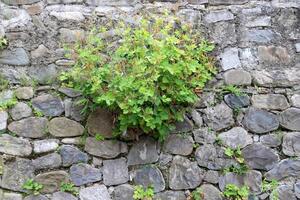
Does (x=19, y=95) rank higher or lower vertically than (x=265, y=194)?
higher

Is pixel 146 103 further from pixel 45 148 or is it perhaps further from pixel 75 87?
pixel 45 148

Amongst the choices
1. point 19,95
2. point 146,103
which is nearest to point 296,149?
point 146,103

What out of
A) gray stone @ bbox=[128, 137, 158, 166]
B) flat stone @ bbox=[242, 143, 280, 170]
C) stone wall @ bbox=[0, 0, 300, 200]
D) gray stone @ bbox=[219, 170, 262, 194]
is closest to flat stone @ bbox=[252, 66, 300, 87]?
stone wall @ bbox=[0, 0, 300, 200]

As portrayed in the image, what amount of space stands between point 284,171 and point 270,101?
1.62ft

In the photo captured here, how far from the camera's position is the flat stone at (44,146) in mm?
2939

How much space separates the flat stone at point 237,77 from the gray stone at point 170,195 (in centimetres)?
86

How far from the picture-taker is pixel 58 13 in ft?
10.8

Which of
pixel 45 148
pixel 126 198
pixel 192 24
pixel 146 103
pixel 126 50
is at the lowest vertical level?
pixel 126 198

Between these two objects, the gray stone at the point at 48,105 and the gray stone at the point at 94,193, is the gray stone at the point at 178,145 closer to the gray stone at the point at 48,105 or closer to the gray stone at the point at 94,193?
the gray stone at the point at 94,193

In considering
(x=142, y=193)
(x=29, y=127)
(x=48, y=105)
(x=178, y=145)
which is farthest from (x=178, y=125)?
(x=29, y=127)

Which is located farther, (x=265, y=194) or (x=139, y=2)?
(x=139, y=2)

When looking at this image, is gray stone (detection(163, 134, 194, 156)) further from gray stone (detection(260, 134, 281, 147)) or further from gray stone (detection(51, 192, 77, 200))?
gray stone (detection(51, 192, 77, 200))

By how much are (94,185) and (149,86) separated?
752 mm

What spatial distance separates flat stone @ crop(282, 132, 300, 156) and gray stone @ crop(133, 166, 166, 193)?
0.87m
